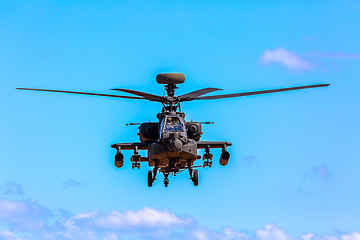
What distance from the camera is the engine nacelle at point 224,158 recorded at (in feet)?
130

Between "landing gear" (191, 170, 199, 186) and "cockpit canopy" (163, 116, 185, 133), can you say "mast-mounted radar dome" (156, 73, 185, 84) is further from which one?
"landing gear" (191, 170, 199, 186)

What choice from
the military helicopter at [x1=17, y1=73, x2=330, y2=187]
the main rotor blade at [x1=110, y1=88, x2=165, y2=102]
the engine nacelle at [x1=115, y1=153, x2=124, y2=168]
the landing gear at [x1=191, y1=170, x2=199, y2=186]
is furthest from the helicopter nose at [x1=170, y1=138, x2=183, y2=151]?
the main rotor blade at [x1=110, y1=88, x2=165, y2=102]

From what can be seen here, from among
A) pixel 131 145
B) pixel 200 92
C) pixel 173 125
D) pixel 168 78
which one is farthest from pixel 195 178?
pixel 168 78

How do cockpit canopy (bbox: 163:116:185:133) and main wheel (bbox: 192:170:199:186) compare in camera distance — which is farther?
main wheel (bbox: 192:170:199:186)

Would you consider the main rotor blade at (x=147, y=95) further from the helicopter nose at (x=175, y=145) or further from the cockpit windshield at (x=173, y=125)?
the helicopter nose at (x=175, y=145)

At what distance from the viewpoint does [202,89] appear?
4284cm

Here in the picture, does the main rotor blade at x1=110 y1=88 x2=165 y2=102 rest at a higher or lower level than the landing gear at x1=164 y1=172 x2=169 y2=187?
higher

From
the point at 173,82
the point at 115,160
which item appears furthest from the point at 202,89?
the point at 115,160

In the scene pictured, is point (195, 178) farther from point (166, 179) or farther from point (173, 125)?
point (173, 125)

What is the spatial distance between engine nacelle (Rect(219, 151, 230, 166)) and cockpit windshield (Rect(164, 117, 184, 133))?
367 centimetres

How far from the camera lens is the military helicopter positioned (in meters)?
36.9

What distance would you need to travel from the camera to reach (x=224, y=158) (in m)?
39.7

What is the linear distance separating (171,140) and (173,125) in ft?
6.42

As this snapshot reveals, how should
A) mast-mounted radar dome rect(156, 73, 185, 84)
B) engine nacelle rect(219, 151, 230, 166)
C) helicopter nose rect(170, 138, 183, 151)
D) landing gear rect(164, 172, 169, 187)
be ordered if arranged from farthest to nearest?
mast-mounted radar dome rect(156, 73, 185, 84)
landing gear rect(164, 172, 169, 187)
engine nacelle rect(219, 151, 230, 166)
helicopter nose rect(170, 138, 183, 151)
